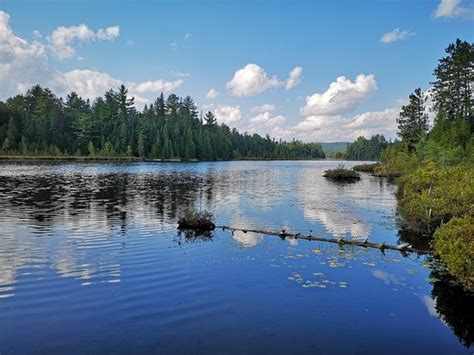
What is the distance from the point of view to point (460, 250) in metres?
14.9

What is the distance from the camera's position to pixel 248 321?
11883 millimetres

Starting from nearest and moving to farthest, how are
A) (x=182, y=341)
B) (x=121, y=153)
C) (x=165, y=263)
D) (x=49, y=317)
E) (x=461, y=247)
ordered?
(x=182, y=341)
(x=49, y=317)
(x=461, y=247)
(x=165, y=263)
(x=121, y=153)

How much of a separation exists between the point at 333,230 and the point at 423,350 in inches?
634

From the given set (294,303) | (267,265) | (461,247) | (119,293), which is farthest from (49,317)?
(461,247)

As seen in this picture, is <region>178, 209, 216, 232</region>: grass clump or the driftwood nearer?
the driftwood

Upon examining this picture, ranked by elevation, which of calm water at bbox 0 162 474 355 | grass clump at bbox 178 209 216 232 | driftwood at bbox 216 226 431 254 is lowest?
calm water at bbox 0 162 474 355

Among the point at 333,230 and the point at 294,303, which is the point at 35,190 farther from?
the point at 294,303

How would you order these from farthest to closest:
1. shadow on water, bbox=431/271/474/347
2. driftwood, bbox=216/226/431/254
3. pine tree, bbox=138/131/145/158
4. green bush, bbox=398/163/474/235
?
1. pine tree, bbox=138/131/145/158
2. green bush, bbox=398/163/474/235
3. driftwood, bbox=216/226/431/254
4. shadow on water, bbox=431/271/474/347

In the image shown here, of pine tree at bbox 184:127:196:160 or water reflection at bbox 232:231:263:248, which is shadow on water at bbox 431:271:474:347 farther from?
pine tree at bbox 184:127:196:160

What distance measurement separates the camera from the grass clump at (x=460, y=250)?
14.5 metres

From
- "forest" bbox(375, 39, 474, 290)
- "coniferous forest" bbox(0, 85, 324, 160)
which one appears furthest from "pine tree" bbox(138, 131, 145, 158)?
"forest" bbox(375, 39, 474, 290)

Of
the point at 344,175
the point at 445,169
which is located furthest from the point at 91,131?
the point at 445,169

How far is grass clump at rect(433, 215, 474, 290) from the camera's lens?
14500 millimetres

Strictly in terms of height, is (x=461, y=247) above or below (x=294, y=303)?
above
